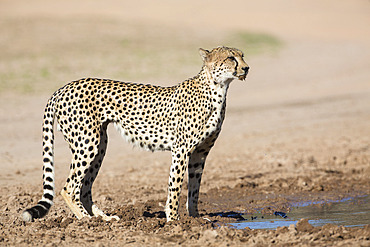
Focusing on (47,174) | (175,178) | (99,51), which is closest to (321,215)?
(175,178)

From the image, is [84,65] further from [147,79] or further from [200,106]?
[200,106]

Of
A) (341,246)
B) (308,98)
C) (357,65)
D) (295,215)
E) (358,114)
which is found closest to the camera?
(341,246)

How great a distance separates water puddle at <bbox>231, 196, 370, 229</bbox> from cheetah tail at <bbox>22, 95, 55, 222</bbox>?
2.05m

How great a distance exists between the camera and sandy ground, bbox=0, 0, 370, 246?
20.2 ft

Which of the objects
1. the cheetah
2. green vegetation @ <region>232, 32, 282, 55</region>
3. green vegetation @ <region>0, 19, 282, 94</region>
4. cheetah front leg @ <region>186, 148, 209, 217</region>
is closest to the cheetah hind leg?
the cheetah

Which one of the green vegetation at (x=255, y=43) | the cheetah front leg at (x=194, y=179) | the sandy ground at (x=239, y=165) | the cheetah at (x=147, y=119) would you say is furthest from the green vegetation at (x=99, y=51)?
the cheetah front leg at (x=194, y=179)

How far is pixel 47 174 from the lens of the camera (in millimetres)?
6891

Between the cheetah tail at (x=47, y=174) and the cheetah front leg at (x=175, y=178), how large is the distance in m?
1.24

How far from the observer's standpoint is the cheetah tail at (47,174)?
6504mm

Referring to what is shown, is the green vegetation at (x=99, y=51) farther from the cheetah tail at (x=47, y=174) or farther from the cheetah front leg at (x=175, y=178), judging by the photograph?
the cheetah front leg at (x=175, y=178)

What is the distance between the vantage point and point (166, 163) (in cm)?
1107

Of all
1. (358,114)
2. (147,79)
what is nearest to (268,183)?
(358,114)

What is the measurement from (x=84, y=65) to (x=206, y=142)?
57.2 ft

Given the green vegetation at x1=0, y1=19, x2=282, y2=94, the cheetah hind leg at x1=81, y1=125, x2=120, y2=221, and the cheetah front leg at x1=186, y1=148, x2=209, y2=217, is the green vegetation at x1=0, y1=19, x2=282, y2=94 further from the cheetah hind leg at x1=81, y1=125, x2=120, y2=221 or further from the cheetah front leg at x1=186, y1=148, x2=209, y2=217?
the cheetah front leg at x1=186, y1=148, x2=209, y2=217
